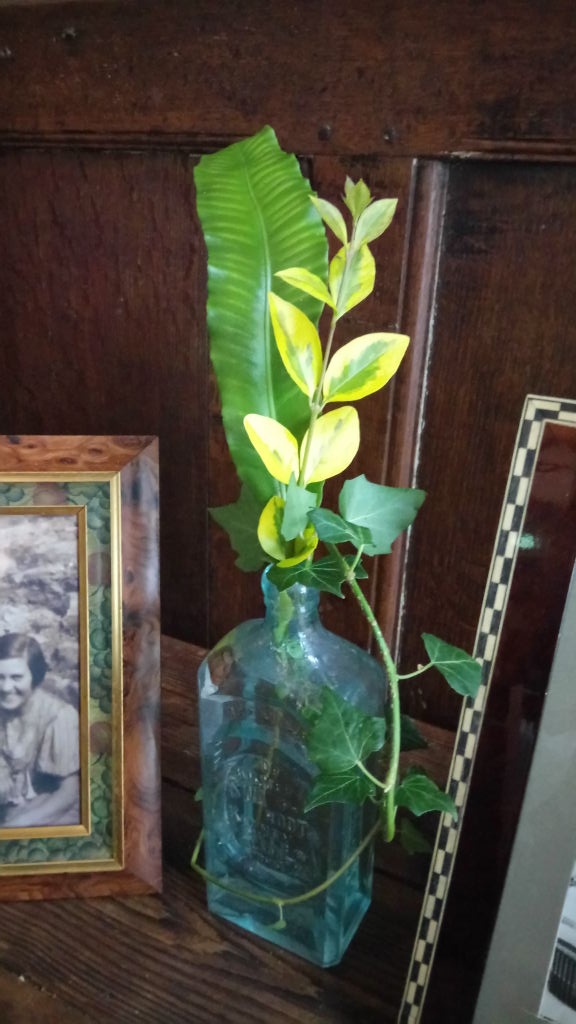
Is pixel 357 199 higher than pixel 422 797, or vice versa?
pixel 357 199

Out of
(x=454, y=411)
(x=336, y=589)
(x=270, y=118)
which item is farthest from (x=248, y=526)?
(x=270, y=118)

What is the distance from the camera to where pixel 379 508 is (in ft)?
2.00

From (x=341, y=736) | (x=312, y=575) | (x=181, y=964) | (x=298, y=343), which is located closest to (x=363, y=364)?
(x=298, y=343)

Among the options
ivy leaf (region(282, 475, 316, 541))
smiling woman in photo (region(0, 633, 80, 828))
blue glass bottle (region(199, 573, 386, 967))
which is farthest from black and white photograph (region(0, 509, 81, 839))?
ivy leaf (region(282, 475, 316, 541))

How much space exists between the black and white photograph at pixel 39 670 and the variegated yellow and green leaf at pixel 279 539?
188 millimetres

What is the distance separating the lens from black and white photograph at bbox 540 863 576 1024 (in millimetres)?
546

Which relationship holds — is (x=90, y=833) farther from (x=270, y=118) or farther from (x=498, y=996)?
(x=270, y=118)

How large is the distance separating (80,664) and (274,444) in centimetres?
29

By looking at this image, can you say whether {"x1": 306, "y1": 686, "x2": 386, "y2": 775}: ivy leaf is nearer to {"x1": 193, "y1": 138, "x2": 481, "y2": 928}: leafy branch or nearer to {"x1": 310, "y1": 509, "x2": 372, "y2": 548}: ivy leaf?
{"x1": 193, "y1": 138, "x2": 481, "y2": 928}: leafy branch

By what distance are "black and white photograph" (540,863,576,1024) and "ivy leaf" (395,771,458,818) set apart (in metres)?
0.09

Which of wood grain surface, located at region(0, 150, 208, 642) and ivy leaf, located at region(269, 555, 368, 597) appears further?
wood grain surface, located at region(0, 150, 208, 642)

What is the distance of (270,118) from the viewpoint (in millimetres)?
731

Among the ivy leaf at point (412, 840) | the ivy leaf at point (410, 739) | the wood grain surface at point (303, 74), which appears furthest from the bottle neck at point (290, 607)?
the wood grain surface at point (303, 74)

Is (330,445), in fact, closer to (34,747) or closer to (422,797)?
(422,797)
